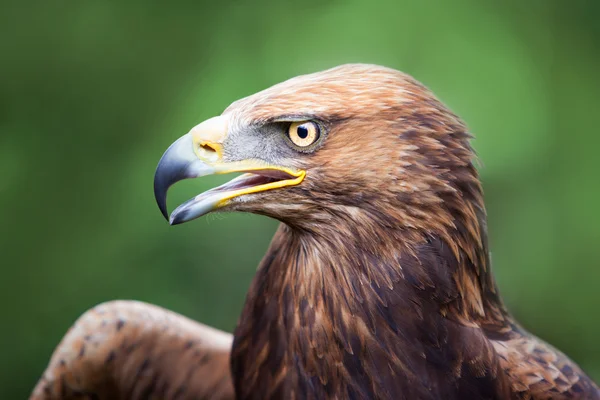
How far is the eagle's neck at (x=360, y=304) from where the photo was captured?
6.89ft

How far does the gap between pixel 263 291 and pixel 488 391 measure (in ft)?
2.27

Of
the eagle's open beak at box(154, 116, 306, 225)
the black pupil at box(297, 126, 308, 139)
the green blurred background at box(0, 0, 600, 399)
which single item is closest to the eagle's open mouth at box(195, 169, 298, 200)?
the eagle's open beak at box(154, 116, 306, 225)

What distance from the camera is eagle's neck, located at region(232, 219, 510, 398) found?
6.89ft

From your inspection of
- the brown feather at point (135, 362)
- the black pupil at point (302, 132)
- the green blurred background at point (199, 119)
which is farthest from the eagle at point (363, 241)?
the green blurred background at point (199, 119)

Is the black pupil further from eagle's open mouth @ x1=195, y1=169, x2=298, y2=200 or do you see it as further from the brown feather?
the brown feather

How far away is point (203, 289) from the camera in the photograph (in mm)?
4715

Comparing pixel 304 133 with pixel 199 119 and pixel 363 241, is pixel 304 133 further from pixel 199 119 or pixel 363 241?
pixel 199 119

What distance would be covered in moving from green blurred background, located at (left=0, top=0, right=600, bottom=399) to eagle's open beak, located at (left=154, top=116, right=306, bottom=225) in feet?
7.87

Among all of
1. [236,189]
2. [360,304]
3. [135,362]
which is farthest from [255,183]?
[135,362]

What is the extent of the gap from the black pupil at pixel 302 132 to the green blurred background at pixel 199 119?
2436mm

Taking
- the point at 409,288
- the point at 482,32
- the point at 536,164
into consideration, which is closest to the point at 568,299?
the point at 536,164

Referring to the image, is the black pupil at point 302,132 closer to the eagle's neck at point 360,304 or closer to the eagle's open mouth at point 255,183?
the eagle's open mouth at point 255,183

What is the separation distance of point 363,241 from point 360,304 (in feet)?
0.58

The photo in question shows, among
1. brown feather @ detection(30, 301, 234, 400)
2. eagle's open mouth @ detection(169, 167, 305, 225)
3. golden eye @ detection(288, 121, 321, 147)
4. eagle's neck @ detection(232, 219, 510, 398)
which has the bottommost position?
brown feather @ detection(30, 301, 234, 400)
